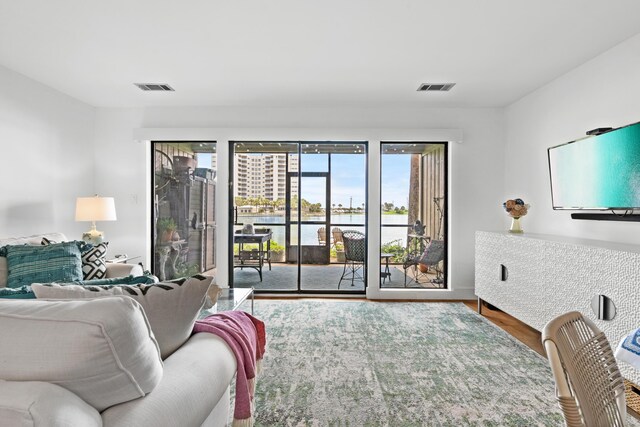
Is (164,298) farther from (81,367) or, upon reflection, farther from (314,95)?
(314,95)

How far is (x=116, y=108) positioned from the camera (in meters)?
5.18

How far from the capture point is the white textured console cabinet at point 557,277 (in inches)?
92.0

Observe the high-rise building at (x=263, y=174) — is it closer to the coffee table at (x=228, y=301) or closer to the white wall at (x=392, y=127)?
the white wall at (x=392, y=127)

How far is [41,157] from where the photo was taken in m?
4.17

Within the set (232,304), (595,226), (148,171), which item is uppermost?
(148,171)

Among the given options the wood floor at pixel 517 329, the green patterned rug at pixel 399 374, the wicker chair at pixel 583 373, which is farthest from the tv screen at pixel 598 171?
the wicker chair at pixel 583 373

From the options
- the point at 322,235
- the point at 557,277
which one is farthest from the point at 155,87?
the point at 557,277

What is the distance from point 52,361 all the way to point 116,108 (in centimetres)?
507

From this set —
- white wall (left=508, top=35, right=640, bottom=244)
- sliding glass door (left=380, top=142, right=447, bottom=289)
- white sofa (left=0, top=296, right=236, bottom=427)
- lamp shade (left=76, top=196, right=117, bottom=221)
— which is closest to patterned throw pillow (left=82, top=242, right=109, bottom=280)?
lamp shade (left=76, top=196, right=117, bottom=221)

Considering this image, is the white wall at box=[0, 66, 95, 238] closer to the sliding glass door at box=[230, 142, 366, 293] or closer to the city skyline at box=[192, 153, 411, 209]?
the city skyline at box=[192, 153, 411, 209]

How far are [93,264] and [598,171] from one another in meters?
4.19

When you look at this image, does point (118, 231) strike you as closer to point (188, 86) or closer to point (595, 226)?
point (188, 86)

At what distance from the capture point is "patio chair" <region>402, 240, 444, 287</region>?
529 cm

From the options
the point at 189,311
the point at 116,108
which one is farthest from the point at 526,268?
the point at 116,108
